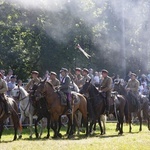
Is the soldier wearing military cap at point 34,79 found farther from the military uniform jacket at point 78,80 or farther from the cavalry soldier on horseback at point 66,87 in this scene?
the military uniform jacket at point 78,80

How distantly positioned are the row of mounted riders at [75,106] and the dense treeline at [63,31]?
818cm

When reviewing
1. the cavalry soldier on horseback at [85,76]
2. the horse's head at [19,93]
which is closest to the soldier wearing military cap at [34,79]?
the horse's head at [19,93]

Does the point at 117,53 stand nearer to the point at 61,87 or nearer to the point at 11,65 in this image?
the point at 11,65

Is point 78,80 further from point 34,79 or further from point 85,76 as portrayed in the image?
point 34,79

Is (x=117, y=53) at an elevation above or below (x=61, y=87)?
above

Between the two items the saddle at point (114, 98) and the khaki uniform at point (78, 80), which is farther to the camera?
the khaki uniform at point (78, 80)

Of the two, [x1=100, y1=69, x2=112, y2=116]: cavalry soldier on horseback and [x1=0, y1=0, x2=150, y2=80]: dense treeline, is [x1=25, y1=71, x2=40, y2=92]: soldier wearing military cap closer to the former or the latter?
[x1=100, y1=69, x2=112, y2=116]: cavalry soldier on horseback

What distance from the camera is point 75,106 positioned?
19.5 m

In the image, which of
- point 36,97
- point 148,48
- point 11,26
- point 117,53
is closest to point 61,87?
point 36,97

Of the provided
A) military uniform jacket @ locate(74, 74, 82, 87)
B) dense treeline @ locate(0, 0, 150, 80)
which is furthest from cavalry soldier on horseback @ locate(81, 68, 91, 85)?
dense treeline @ locate(0, 0, 150, 80)

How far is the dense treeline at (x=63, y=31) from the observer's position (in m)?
29.2

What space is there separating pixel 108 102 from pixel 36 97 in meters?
3.87

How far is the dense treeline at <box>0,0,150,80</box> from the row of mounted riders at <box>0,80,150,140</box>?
8181 millimetres

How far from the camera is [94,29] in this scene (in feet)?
104
